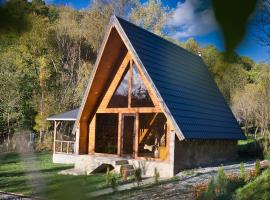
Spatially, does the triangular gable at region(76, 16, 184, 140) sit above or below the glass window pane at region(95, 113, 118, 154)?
above

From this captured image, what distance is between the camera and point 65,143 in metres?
24.0

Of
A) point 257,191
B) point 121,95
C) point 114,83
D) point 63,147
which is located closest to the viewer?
point 257,191

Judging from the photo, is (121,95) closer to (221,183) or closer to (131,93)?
(131,93)

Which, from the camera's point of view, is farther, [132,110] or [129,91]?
[129,91]

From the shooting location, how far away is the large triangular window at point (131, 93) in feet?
55.3

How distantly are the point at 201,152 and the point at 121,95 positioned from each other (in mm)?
4212

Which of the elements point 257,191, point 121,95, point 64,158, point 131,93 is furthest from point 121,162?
point 257,191

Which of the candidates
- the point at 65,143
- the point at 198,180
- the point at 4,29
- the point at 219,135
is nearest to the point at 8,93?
the point at 65,143

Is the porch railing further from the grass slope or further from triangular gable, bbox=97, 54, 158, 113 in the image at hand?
the grass slope

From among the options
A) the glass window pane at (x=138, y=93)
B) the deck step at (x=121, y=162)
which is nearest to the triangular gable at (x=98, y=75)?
the glass window pane at (x=138, y=93)

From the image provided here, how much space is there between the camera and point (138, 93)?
17047mm

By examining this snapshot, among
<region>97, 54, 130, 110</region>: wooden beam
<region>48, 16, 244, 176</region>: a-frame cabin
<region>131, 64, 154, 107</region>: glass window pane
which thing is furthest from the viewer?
<region>97, 54, 130, 110</region>: wooden beam

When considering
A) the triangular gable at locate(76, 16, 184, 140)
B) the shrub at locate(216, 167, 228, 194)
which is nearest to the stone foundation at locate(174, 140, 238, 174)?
the triangular gable at locate(76, 16, 184, 140)

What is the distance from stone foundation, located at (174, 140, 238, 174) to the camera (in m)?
15.3
